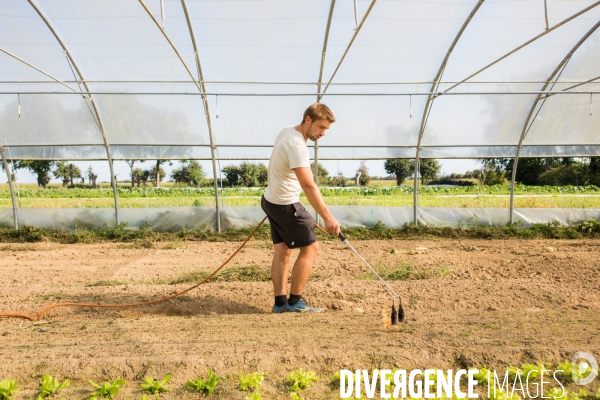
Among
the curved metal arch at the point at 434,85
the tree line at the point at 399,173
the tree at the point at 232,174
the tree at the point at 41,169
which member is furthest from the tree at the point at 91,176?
the curved metal arch at the point at 434,85

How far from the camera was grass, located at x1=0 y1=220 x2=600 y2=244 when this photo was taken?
31.4 ft

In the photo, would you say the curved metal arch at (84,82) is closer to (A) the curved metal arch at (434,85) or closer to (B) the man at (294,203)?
(B) the man at (294,203)

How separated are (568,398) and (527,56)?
7436mm

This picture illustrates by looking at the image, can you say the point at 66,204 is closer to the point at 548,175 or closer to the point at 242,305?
the point at 242,305

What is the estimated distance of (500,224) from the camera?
1033 cm

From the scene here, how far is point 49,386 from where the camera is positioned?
9.03 ft

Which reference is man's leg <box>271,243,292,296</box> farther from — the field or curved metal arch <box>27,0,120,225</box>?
the field

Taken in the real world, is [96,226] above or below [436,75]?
below

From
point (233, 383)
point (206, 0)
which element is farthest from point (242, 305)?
point (206, 0)

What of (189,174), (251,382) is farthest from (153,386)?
(189,174)

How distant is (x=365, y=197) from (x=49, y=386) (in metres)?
16.8

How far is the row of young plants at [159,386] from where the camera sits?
2.72 meters

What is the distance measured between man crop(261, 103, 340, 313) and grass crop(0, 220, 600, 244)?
5049 millimetres

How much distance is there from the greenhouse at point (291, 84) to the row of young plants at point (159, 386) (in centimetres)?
528
